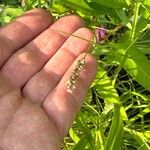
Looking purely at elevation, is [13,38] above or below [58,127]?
above

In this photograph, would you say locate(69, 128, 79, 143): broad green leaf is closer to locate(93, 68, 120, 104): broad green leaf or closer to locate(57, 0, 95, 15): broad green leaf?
locate(93, 68, 120, 104): broad green leaf

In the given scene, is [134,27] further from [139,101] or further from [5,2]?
[5,2]

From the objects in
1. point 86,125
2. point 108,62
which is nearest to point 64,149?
point 86,125

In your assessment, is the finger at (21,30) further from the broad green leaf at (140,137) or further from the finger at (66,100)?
the broad green leaf at (140,137)

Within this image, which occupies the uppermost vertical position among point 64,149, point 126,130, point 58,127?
point 58,127

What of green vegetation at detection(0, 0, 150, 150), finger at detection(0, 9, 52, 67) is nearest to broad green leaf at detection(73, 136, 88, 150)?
green vegetation at detection(0, 0, 150, 150)

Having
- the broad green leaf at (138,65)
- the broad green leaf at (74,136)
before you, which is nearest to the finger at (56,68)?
the broad green leaf at (138,65)
